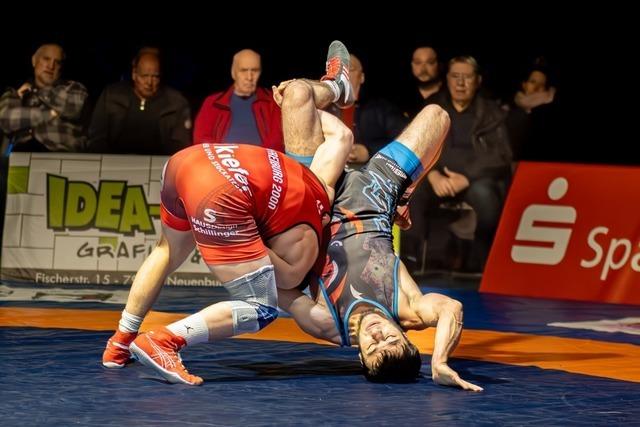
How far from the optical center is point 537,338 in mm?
7035

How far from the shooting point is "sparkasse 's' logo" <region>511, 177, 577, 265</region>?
8.89m

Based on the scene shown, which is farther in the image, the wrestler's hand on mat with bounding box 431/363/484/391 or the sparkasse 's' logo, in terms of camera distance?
the sparkasse 's' logo

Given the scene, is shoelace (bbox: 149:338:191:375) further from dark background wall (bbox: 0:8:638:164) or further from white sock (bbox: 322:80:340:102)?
dark background wall (bbox: 0:8:638:164)

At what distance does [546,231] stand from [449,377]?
376 cm

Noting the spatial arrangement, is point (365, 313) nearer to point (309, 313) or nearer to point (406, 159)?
point (309, 313)

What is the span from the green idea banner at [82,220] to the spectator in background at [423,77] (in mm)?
1842

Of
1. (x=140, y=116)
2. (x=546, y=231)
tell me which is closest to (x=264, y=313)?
(x=546, y=231)

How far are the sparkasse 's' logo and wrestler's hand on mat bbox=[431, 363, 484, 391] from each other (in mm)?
3626

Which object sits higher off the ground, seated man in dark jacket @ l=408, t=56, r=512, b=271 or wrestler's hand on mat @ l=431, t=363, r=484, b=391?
seated man in dark jacket @ l=408, t=56, r=512, b=271

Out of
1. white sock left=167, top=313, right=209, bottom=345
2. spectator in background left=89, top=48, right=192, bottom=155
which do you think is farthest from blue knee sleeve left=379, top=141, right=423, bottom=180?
spectator in background left=89, top=48, right=192, bottom=155

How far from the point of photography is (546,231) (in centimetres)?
896

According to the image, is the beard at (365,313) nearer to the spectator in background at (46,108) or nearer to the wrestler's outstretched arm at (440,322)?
the wrestler's outstretched arm at (440,322)

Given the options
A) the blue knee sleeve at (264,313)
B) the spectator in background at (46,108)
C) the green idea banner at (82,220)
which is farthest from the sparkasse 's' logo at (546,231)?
the blue knee sleeve at (264,313)

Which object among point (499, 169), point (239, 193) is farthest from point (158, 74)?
point (239, 193)
